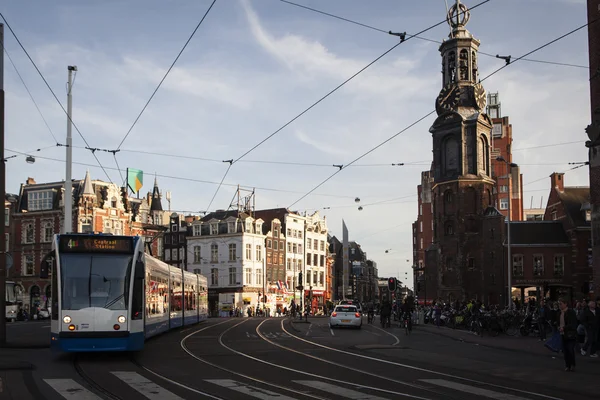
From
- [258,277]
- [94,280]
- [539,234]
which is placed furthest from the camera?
[258,277]

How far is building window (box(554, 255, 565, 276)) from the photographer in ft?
251

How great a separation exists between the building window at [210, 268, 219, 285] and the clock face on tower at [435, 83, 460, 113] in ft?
121

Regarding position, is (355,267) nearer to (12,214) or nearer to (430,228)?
(430,228)

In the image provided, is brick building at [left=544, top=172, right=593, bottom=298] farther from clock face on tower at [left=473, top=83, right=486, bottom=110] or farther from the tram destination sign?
the tram destination sign

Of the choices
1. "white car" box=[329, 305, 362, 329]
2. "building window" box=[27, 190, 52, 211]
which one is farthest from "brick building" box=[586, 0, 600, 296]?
"building window" box=[27, 190, 52, 211]

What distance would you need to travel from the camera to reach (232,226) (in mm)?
95688

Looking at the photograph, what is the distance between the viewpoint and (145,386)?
14.0 meters

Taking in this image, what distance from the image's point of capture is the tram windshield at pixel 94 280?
18641 millimetres

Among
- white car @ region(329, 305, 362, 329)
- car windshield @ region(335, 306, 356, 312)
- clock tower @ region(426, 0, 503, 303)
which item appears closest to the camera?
white car @ region(329, 305, 362, 329)

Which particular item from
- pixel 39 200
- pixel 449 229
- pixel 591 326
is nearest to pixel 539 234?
pixel 449 229

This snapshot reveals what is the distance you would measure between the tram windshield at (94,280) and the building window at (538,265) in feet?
213

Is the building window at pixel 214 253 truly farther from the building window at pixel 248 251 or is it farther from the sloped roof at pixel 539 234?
the sloped roof at pixel 539 234

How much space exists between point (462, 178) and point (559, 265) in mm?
13337

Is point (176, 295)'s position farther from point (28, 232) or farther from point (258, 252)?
point (258, 252)
